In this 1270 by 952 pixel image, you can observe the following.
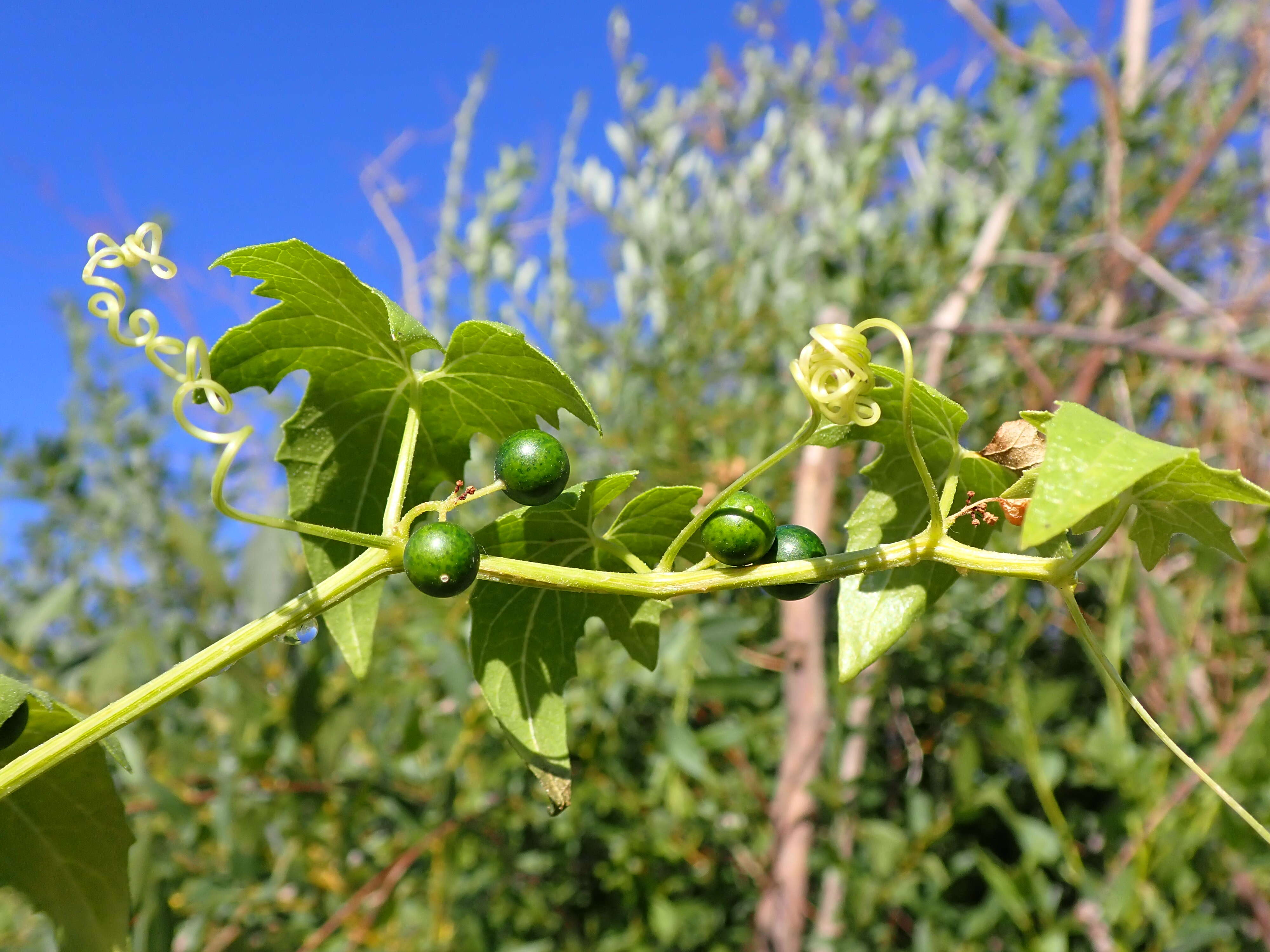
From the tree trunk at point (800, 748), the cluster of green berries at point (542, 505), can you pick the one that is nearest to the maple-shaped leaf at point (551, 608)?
the cluster of green berries at point (542, 505)

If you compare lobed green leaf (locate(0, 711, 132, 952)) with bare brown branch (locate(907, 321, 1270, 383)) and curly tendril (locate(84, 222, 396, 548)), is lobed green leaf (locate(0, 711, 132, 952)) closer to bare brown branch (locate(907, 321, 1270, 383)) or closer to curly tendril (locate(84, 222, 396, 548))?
curly tendril (locate(84, 222, 396, 548))

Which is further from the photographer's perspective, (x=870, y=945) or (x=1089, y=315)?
(x=1089, y=315)

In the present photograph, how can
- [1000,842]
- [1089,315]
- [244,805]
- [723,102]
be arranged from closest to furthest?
[244,805] < [1000,842] < [1089,315] < [723,102]

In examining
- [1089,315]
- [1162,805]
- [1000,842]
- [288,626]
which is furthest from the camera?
[1089,315]

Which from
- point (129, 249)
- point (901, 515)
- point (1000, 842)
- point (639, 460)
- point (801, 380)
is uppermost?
point (129, 249)

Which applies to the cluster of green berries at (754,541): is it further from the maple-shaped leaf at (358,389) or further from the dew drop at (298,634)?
the dew drop at (298,634)

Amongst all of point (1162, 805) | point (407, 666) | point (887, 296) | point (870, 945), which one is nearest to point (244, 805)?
point (407, 666)

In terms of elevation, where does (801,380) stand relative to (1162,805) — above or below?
above

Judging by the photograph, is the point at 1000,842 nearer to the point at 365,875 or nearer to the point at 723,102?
the point at 365,875
